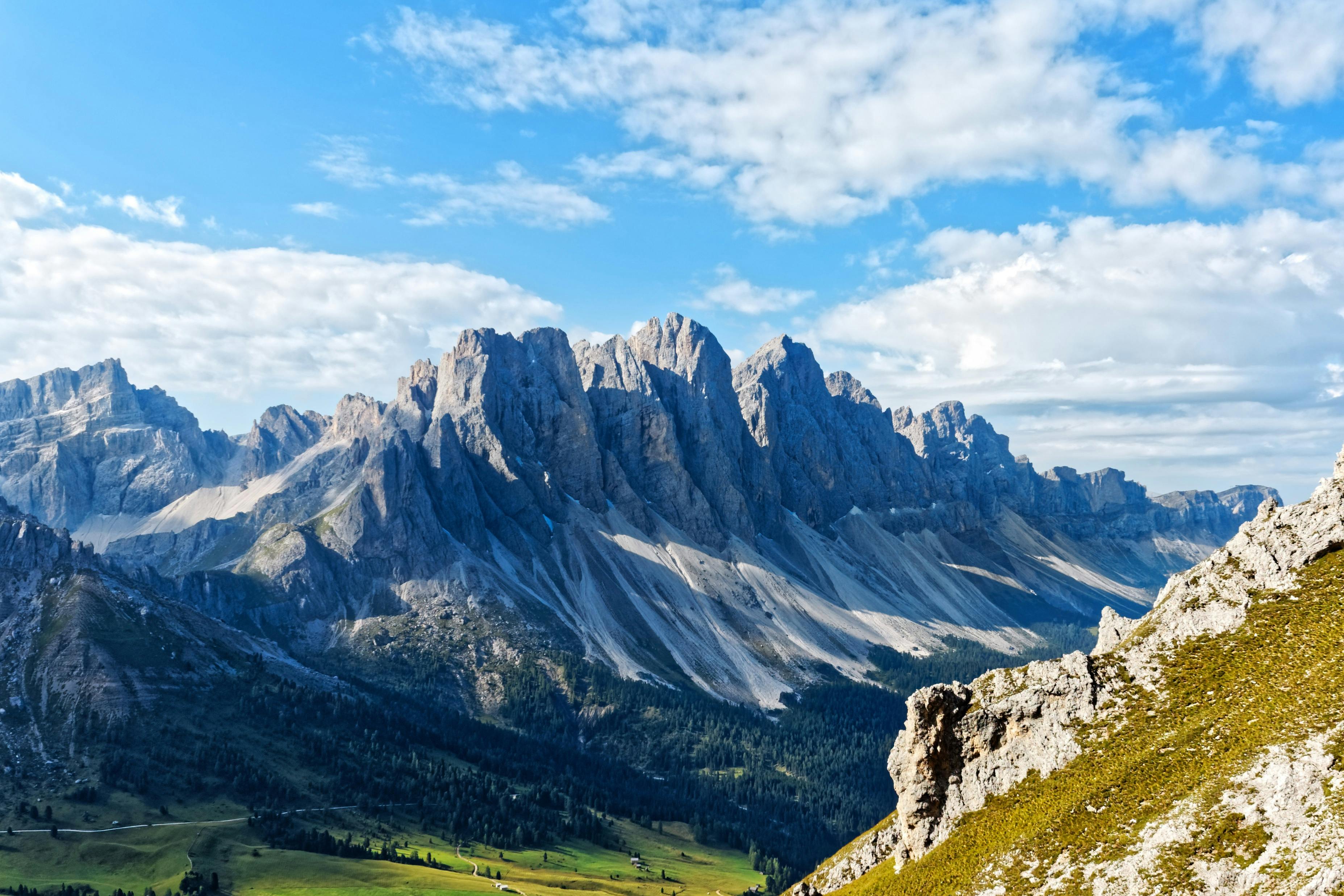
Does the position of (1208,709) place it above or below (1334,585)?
below

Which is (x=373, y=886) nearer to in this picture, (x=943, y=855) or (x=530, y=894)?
(x=530, y=894)

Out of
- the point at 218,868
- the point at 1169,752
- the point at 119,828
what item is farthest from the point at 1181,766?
the point at 119,828

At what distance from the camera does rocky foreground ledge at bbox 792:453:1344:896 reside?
40094mm

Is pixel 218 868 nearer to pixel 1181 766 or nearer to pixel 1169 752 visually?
pixel 1169 752

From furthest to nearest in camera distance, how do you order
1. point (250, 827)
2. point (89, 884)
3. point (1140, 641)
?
point (250, 827) → point (89, 884) → point (1140, 641)

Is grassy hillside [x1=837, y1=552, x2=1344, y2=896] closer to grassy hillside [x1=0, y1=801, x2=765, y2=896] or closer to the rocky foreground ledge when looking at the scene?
the rocky foreground ledge

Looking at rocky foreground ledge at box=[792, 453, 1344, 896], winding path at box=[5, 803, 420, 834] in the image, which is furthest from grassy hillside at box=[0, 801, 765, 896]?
rocky foreground ledge at box=[792, 453, 1344, 896]

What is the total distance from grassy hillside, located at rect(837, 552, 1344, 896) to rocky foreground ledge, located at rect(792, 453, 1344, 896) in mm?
92

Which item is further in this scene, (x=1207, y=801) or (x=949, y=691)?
(x=949, y=691)

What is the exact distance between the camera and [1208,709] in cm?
4812

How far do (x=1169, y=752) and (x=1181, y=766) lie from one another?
1.29 m

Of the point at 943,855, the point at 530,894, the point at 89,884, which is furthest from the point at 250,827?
the point at 943,855

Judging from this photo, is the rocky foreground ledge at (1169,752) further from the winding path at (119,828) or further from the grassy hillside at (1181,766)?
the winding path at (119,828)

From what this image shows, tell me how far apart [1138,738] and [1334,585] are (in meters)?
14.1
